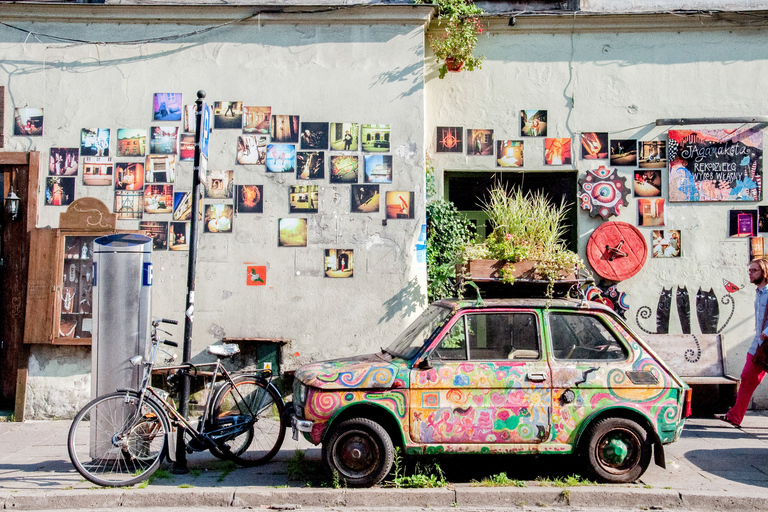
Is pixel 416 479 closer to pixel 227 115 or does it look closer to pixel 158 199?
pixel 158 199

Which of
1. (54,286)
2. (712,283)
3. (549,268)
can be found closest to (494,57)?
(549,268)

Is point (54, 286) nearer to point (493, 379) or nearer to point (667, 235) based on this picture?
point (493, 379)

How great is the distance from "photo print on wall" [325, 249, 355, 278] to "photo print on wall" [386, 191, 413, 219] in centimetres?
75

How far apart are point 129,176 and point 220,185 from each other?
4.01 ft

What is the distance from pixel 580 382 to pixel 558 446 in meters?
0.58

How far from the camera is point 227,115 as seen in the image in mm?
8516

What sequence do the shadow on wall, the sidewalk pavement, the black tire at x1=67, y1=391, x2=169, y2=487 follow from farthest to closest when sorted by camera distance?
1. the shadow on wall
2. the black tire at x1=67, y1=391, x2=169, y2=487
3. the sidewalk pavement

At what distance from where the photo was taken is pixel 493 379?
17.8ft

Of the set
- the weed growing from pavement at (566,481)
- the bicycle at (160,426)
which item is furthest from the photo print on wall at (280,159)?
the weed growing from pavement at (566,481)

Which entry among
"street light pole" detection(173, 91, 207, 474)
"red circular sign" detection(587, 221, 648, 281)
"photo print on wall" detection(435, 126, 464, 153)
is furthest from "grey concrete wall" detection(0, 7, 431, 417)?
"red circular sign" detection(587, 221, 648, 281)

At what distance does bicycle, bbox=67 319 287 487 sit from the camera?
18.5ft

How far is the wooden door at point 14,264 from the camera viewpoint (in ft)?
27.5

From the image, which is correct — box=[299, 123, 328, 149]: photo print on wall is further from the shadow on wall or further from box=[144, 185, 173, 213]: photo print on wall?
the shadow on wall

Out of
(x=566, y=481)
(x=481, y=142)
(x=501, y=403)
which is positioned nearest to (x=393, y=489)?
(x=501, y=403)
